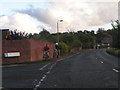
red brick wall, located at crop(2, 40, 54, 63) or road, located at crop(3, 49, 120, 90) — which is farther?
red brick wall, located at crop(2, 40, 54, 63)

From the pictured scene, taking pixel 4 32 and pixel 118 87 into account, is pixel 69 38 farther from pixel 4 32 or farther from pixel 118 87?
pixel 118 87

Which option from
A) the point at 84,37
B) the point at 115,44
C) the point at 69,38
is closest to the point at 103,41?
the point at 84,37

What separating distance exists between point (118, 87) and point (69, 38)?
90.1 meters

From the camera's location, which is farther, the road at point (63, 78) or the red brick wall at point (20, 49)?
the red brick wall at point (20, 49)

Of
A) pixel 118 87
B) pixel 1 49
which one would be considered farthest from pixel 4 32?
pixel 118 87

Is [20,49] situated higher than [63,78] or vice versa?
[20,49]

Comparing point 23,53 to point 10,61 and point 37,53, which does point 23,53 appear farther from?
point 37,53

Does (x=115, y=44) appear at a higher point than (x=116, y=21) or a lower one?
lower

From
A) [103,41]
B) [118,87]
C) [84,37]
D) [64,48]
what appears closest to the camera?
[118,87]

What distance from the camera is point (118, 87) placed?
12.1m

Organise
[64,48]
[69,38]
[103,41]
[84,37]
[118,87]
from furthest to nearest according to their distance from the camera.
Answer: [103,41], [84,37], [69,38], [64,48], [118,87]

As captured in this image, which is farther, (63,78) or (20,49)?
(20,49)

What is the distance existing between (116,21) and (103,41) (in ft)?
436

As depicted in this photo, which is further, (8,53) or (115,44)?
(115,44)
